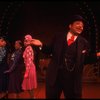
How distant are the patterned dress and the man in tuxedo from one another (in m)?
2.38

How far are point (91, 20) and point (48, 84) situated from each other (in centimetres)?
667

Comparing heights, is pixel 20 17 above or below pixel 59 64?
above

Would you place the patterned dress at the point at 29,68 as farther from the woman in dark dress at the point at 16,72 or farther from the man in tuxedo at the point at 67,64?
the man in tuxedo at the point at 67,64

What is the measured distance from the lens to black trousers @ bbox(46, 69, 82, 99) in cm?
416

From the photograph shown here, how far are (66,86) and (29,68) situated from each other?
101 inches

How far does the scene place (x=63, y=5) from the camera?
11016 mm

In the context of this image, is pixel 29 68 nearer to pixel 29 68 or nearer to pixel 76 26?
pixel 29 68

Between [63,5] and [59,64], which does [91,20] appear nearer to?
[63,5]

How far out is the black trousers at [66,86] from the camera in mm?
4160

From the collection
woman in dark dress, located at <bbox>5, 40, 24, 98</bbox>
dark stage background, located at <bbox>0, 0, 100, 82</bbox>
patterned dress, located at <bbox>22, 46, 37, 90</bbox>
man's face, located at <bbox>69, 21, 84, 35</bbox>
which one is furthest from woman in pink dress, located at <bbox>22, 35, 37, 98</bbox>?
dark stage background, located at <bbox>0, 0, 100, 82</bbox>

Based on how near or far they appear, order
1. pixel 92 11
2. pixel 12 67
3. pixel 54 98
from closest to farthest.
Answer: pixel 54 98, pixel 12 67, pixel 92 11

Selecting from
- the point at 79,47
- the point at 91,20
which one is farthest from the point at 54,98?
the point at 91,20

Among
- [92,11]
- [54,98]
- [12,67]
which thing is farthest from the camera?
[92,11]

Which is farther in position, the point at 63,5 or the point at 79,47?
the point at 63,5
